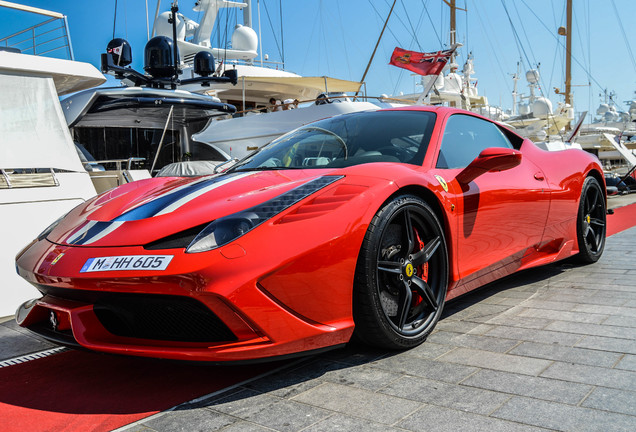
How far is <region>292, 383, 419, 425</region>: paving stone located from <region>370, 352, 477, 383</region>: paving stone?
26 cm

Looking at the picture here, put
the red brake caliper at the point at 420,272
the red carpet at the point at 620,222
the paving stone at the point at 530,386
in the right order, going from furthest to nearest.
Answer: the red carpet at the point at 620,222
the red brake caliper at the point at 420,272
the paving stone at the point at 530,386

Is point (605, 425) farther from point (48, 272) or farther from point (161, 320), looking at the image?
point (48, 272)

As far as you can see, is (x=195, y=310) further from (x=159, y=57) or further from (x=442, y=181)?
(x=159, y=57)

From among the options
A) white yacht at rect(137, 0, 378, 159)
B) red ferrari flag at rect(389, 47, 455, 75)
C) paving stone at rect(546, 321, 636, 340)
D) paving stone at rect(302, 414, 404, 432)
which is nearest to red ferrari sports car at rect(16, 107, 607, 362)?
paving stone at rect(302, 414, 404, 432)

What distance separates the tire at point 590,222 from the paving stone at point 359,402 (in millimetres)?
2881

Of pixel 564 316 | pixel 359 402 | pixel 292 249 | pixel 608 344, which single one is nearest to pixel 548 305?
pixel 564 316

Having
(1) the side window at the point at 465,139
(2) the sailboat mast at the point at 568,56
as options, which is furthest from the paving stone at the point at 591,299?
(2) the sailboat mast at the point at 568,56

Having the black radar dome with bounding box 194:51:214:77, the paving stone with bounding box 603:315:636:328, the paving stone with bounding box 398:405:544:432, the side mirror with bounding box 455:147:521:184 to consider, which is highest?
the black radar dome with bounding box 194:51:214:77

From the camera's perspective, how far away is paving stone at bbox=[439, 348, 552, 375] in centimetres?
224

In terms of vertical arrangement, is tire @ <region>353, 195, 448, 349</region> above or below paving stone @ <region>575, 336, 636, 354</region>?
above

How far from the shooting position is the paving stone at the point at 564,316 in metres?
2.94

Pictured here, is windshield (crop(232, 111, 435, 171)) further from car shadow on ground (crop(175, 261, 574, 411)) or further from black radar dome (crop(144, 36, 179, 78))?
black radar dome (crop(144, 36, 179, 78))

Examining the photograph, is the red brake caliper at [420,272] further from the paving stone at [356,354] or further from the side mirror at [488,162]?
the side mirror at [488,162]

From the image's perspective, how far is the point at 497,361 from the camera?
2.34 metres
